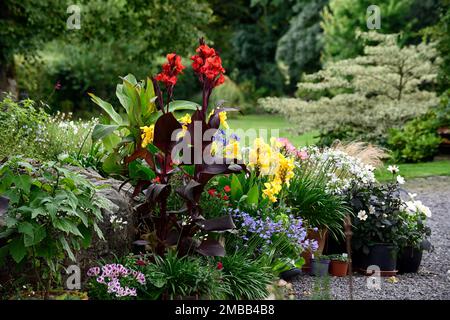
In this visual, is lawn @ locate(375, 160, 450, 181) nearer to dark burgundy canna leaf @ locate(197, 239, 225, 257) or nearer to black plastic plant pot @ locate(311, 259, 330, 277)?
black plastic plant pot @ locate(311, 259, 330, 277)

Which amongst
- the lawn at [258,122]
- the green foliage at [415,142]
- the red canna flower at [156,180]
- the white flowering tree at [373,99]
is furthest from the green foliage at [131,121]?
the lawn at [258,122]

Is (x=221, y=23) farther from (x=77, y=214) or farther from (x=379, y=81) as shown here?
(x=77, y=214)

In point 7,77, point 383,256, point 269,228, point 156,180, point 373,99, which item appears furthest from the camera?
point 7,77

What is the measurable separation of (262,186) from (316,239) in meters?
0.65

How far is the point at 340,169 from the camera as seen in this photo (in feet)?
21.2

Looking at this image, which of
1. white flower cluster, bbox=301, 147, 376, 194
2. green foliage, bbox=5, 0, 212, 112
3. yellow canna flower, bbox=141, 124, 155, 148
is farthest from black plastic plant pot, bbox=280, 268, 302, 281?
green foliage, bbox=5, 0, 212, 112

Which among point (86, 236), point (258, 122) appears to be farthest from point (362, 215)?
point (258, 122)

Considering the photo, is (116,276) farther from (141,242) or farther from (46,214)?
(46,214)

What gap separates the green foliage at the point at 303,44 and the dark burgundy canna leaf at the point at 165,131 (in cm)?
2183

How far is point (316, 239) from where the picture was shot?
19.1 feet

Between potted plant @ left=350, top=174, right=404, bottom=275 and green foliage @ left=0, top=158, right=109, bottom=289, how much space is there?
2422 millimetres

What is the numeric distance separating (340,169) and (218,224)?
210cm
